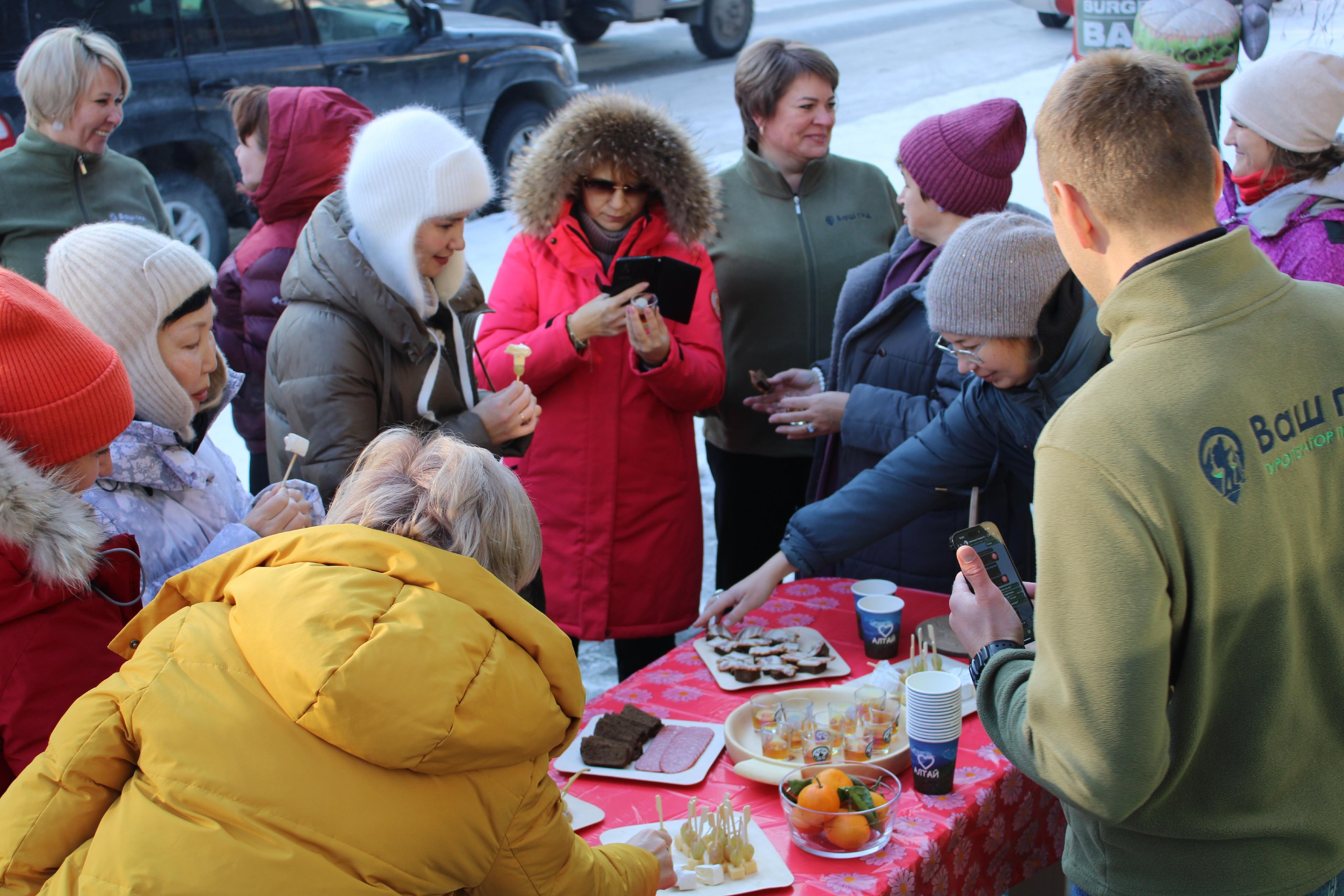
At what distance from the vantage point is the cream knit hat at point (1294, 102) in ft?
9.46

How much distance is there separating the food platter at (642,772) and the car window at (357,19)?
6.54m

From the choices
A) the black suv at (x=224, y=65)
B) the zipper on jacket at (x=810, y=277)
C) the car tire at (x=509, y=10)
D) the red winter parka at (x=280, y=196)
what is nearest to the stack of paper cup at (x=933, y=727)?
the zipper on jacket at (x=810, y=277)

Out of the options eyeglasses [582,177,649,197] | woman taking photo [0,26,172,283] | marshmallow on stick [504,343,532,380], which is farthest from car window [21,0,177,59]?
marshmallow on stick [504,343,532,380]

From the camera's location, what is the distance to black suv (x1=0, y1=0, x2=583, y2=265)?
6.44 meters

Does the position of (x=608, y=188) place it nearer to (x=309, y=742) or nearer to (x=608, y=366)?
(x=608, y=366)

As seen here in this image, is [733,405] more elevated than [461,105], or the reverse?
[461,105]

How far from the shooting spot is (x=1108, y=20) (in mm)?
5473

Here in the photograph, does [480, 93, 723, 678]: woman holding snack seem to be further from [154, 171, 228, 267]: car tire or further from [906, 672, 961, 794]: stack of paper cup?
[154, 171, 228, 267]: car tire

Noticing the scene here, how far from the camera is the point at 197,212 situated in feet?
22.2

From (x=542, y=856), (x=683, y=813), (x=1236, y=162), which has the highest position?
(x=1236, y=162)

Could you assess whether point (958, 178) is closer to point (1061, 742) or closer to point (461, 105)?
point (1061, 742)

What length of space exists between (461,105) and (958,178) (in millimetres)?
5873

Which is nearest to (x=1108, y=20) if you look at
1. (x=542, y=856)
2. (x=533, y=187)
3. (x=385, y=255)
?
(x=533, y=187)

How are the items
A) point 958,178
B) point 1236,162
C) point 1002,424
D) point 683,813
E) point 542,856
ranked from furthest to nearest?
1. point 1236,162
2. point 958,178
3. point 1002,424
4. point 683,813
5. point 542,856
